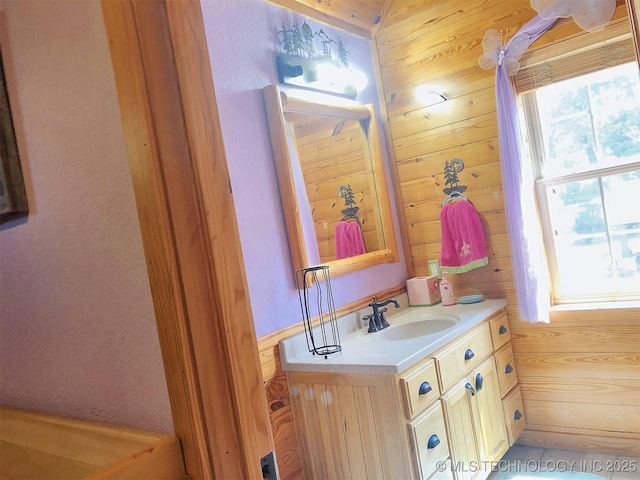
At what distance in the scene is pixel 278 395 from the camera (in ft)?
6.75

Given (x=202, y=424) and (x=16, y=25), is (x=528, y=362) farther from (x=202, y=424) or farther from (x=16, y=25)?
(x=16, y=25)

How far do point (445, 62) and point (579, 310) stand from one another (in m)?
1.47

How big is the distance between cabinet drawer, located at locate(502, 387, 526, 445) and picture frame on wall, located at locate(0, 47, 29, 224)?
2.29 meters

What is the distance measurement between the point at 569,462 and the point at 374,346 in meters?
1.24

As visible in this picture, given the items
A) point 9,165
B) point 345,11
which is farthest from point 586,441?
point 9,165

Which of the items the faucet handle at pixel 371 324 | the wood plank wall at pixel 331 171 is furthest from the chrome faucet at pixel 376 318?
the wood plank wall at pixel 331 171

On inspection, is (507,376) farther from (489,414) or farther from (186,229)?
(186,229)

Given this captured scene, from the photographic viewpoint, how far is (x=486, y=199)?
2.71 meters

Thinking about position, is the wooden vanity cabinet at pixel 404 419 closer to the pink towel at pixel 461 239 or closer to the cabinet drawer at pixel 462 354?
the cabinet drawer at pixel 462 354

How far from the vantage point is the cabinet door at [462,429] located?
2.02 m

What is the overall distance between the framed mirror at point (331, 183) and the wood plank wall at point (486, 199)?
233 millimetres

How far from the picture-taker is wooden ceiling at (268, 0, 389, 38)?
251 centimetres

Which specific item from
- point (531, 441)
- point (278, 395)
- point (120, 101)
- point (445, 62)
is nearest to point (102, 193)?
point (120, 101)

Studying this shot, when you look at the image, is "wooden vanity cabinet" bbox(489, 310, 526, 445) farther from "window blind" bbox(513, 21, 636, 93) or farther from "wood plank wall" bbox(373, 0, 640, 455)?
"window blind" bbox(513, 21, 636, 93)
